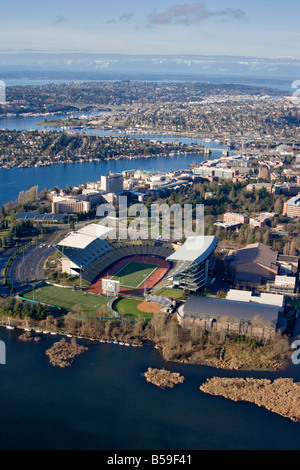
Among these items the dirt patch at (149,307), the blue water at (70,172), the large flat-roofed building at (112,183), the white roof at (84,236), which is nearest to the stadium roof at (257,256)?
the dirt patch at (149,307)

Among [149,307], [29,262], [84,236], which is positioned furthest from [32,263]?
[149,307]

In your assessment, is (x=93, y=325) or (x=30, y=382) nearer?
(x=30, y=382)

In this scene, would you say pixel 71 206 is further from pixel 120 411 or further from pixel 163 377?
pixel 120 411

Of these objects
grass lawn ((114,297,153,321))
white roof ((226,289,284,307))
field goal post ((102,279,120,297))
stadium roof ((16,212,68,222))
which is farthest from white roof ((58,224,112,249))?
white roof ((226,289,284,307))

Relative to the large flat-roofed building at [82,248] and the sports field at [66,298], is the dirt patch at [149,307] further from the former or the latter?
the large flat-roofed building at [82,248]
